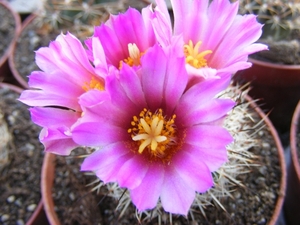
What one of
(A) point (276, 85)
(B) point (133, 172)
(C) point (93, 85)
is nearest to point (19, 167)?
(C) point (93, 85)

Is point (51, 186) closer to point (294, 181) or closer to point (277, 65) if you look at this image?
point (294, 181)

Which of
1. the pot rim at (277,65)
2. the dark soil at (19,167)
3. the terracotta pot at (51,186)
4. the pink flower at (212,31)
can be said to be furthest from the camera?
the pot rim at (277,65)

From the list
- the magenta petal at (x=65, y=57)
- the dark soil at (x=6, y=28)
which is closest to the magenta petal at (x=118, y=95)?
the magenta petal at (x=65, y=57)

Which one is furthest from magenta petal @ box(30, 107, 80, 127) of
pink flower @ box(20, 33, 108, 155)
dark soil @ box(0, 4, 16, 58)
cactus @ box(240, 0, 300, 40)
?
dark soil @ box(0, 4, 16, 58)

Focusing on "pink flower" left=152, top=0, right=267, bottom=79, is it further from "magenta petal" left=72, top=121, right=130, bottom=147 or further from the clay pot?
the clay pot

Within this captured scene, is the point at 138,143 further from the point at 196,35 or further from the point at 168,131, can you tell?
the point at 196,35

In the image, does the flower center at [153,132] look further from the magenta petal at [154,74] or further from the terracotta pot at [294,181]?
the terracotta pot at [294,181]

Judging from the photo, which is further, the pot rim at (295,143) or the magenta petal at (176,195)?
the pot rim at (295,143)
